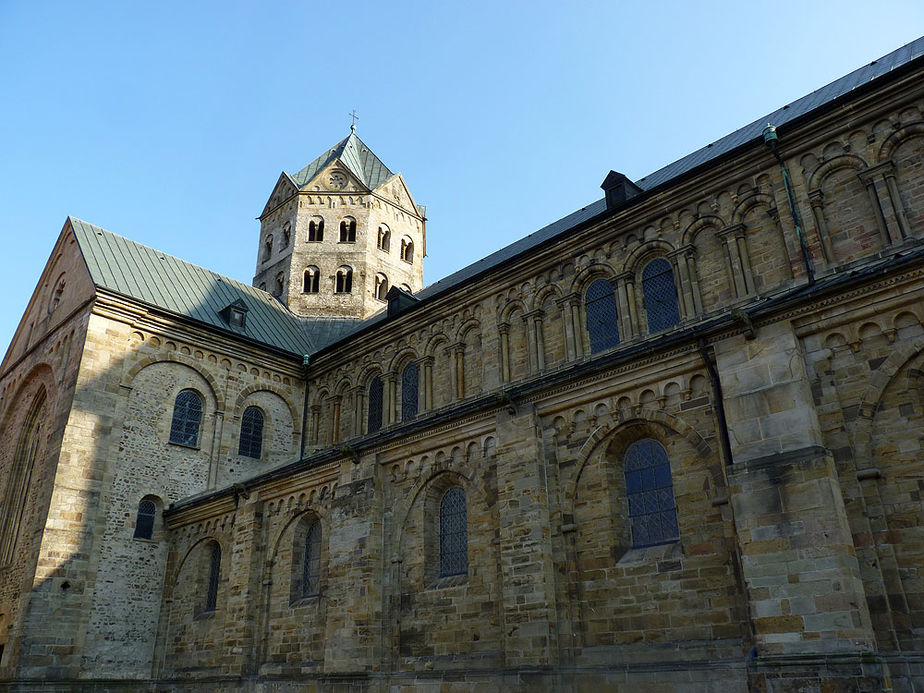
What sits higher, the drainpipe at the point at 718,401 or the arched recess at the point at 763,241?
the arched recess at the point at 763,241

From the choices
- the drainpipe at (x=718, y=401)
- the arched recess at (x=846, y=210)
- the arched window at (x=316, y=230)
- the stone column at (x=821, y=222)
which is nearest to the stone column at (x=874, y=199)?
the arched recess at (x=846, y=210)

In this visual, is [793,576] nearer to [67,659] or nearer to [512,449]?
[512,449]

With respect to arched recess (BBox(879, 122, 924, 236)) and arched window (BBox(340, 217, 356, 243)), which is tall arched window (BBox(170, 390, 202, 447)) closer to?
arched window (BBox(340, 217, 356, 243))

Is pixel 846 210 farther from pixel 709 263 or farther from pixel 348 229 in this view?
pixel 348 229

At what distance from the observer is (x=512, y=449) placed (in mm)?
15867

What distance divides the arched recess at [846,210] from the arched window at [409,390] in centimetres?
1340

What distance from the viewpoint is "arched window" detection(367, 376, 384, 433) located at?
2653 centimetres

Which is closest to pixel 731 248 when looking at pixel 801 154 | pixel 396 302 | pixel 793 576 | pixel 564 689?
pixel 801 154

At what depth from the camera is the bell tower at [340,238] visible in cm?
3738

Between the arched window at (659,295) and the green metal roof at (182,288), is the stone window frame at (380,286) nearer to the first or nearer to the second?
the green metal roof at (182,288)

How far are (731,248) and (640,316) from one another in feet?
9.43

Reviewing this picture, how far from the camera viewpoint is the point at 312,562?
67.1 ft

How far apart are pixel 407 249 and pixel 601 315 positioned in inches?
865

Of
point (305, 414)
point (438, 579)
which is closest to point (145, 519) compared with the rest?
point (305, 414)
